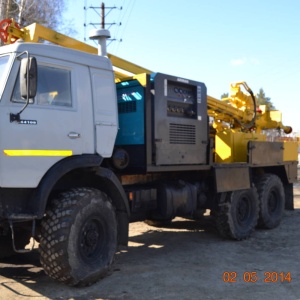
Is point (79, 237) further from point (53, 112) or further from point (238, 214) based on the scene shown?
point (238, 214)

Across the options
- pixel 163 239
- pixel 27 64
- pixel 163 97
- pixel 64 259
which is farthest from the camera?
pixel 163 239

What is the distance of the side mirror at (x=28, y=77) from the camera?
4.21 metres

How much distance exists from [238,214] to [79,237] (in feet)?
13.2

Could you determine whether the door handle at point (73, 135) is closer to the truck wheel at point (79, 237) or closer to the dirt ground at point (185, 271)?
the truck wheel at point (79, 237)

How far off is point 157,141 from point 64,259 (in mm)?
2269

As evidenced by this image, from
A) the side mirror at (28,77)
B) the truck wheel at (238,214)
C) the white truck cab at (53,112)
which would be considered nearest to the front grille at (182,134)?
the white truck cab at (53,112)

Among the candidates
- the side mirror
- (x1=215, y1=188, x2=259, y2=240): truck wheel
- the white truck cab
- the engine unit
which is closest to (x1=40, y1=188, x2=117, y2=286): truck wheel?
the white truck cab

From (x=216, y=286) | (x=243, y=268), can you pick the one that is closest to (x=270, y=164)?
(x=243, y=268)

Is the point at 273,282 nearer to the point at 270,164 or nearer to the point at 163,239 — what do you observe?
the point at 163,239

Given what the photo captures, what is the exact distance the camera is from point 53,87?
15.9ft

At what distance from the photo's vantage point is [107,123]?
536 cm

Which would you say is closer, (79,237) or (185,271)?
(79,237)

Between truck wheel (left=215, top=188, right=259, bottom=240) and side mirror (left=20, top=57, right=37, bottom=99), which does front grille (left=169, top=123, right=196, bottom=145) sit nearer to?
truck wheel (left=215, top=188, right=259, bottom=240)
